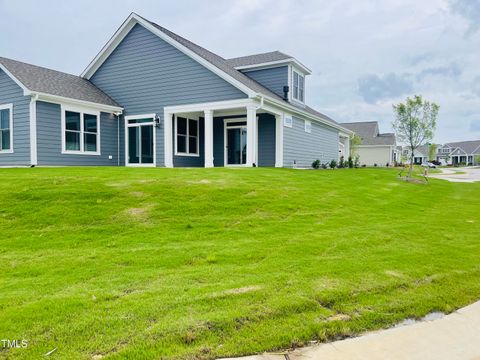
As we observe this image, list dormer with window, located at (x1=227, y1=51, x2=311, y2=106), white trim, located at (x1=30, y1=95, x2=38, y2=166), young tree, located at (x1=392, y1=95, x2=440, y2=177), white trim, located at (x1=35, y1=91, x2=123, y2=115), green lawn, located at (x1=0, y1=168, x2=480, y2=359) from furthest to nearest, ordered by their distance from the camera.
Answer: dormer with window, located at (x1=227, y1=51, x2=311, y2=106), young tree, located at (x1=392, y1=95, x2=440, y2=177), white trim, located at (x1=35, y1=91, x2=123, y2=115), white trim, located at (x1=30, y1=95, x2=38, y2=166), green lawn, located at (x1=0, y1=168, x2=480, y2=359)

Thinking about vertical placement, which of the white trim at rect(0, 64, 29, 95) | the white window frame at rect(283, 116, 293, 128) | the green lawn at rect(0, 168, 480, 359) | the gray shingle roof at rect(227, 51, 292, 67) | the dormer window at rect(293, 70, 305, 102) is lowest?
the green lawn at rect(0, 168, 480, 359)

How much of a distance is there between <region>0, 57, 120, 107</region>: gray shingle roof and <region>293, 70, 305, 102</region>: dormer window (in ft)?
31.4

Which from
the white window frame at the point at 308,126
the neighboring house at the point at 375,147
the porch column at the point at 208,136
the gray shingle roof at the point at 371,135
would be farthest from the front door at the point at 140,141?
the gray shingle roof at the point at 371,135

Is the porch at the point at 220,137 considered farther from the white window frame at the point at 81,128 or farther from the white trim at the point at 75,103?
the white window frame at the point at 81,128

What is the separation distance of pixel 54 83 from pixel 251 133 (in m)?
8.86

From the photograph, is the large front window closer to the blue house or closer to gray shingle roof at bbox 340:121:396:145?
the blue house

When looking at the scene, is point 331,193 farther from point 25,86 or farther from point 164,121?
point 25,86

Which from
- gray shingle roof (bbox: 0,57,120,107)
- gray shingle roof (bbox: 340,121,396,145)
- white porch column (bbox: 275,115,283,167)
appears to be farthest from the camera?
gray shingle roof (bbox: 340,121,396,145)

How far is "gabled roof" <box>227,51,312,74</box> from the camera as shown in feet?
63.5

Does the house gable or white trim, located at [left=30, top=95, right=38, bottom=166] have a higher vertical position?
the house gable

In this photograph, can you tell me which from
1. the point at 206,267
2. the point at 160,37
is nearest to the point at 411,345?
the point at 206,267

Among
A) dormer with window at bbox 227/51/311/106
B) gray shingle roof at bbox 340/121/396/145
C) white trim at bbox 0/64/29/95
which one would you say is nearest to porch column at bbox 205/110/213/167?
dormer with window at bbox 227/51/311/106

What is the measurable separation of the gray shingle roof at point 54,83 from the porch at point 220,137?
334cm

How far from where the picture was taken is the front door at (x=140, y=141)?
17266 millimetres
